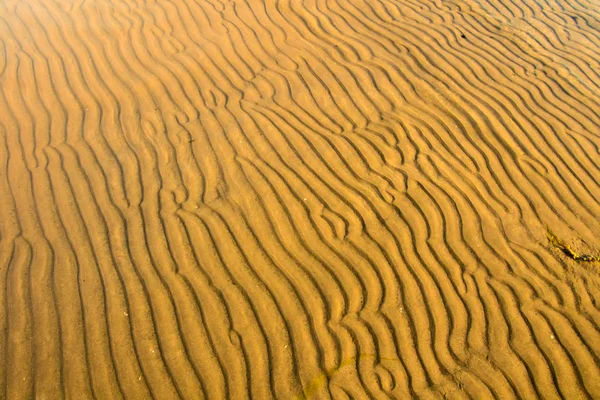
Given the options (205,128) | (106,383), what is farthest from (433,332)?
(205,128)

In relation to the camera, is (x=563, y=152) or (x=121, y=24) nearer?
(x=563, y=152)

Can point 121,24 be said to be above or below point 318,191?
below

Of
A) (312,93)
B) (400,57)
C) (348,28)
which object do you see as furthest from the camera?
(348,28)

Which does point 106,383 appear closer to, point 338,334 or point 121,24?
point 338,334

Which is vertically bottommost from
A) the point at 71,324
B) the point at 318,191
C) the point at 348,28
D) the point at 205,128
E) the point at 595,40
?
the point at 71,324

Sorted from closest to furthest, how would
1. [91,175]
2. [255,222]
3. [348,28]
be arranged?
[255,222] → [91,175] → [348,28]

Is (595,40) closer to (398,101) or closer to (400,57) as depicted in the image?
(400,57)

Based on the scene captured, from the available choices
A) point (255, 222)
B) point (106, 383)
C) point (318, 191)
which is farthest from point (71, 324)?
point (318, 191)
